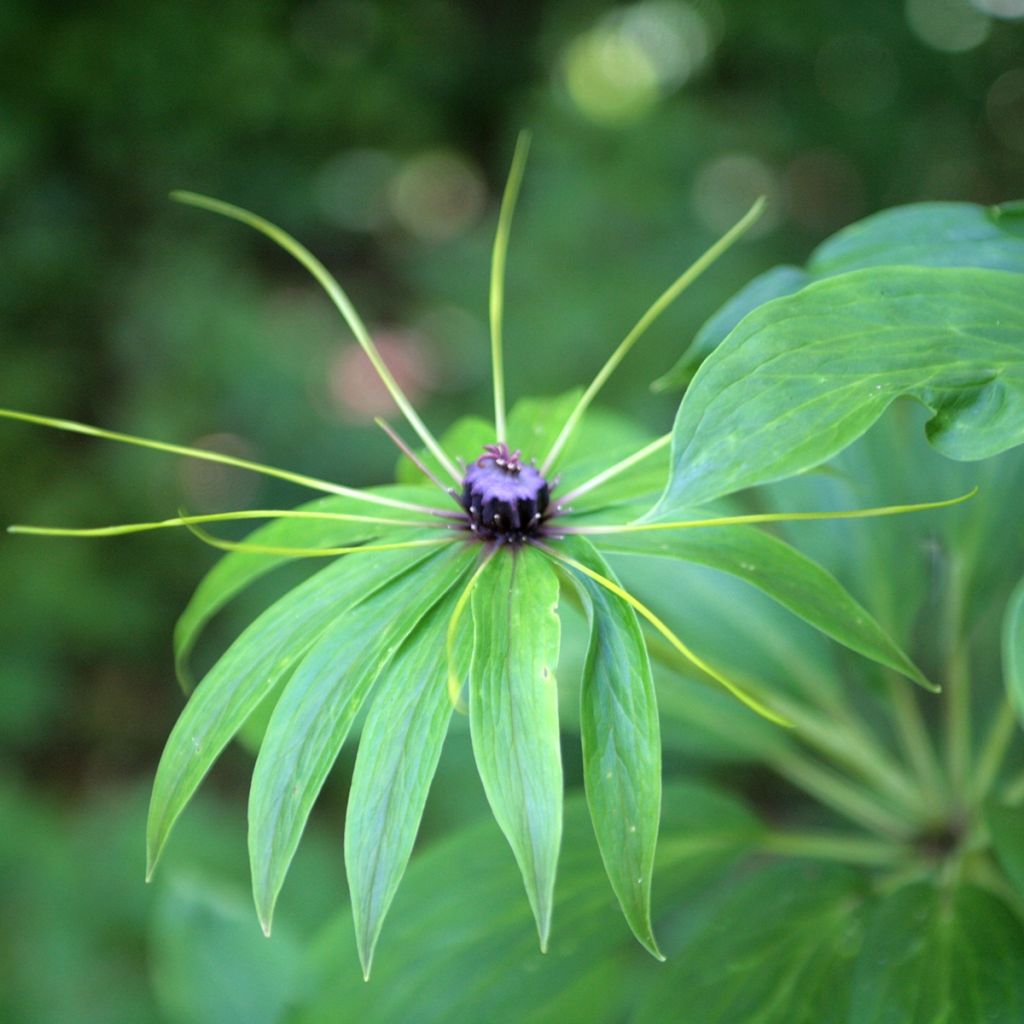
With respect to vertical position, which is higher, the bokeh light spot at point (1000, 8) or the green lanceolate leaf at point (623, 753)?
the bokeh light spot at point (1000, 8)

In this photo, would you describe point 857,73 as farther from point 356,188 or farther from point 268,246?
point 268,246

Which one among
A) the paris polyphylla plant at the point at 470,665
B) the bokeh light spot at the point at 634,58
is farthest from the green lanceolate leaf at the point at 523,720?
the bokeh light spot at the point at 634,58

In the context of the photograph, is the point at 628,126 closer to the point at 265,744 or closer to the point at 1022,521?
the point at 1022,521

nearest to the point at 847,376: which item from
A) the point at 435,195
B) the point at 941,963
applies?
the point at 941,963

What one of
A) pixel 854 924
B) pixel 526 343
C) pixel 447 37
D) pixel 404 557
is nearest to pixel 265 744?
pixel 404 557

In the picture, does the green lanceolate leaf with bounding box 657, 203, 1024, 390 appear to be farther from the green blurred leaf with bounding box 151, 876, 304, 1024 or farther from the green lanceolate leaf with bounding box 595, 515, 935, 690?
the green blurred leaf with bounding box 151, 876, 304, 1024

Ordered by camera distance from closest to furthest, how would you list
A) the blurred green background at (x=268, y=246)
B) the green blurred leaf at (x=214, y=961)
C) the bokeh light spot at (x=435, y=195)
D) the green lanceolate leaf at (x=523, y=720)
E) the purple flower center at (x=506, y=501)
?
1. the green lanceolate leaf at (x=523, y=720)
2. the purple flower center at (x=506, y=501)
3. the green blurred leaf at (x=214, y=961)
4. the blurred green background at (x=268, y=246)
5. the bokeh light spot at (x=435, y=195)

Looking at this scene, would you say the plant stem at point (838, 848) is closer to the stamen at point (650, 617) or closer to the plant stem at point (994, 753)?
the plant stem at point (994, 753)
